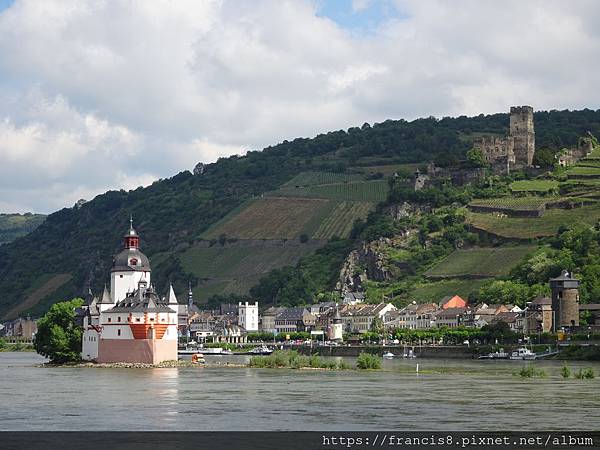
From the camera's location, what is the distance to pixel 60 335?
102625 millimetres

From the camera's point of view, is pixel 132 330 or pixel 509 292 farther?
pixel 509 292

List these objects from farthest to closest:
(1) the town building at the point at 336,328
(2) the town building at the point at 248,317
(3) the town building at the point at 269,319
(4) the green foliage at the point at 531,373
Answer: (2) the town building at the point at 248,317, (3) the town building at the point at 269,319, (1) the town building at the point at 336,328, (4) the green foliage at the point at 531,373

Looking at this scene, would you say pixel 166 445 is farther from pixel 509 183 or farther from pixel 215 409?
pixel 509 183

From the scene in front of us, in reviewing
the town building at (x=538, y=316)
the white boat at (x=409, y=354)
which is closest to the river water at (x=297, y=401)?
the white boat at (x=409, y=354)

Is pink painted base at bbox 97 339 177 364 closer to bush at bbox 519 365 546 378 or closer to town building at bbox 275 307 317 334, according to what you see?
bush at bbox 519 365 546 378

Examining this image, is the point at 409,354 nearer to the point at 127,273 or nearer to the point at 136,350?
the point at 127,273

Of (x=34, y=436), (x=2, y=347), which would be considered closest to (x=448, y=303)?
(x=2, y=347)

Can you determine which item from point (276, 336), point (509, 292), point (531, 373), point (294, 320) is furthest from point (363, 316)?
point (531, 373)

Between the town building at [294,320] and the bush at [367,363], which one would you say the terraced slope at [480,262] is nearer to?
the town building at [294,320]

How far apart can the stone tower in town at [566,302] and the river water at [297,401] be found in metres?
50.1

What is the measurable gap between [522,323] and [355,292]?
52850 millimetres

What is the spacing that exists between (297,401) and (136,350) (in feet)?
127

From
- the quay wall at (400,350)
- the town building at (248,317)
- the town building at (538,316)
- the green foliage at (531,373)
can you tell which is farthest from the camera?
the town building at (248,317)

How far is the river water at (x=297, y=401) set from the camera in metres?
47.4
